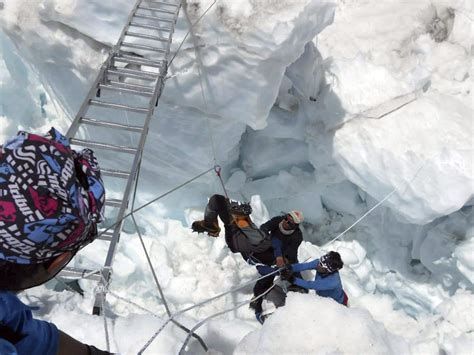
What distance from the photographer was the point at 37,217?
2.98 ft

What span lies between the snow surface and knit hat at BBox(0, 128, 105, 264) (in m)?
2.33

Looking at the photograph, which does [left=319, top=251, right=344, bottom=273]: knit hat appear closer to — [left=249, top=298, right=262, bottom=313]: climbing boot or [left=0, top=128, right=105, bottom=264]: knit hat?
[left=249, top=298, right=262, bottom=313]: climbing boot

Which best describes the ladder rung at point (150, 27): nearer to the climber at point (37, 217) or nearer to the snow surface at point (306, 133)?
the snow surface at point (306, 133)

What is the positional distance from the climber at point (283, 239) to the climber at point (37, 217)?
7.93ft

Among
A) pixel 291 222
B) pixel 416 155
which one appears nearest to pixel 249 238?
pixel 291 222

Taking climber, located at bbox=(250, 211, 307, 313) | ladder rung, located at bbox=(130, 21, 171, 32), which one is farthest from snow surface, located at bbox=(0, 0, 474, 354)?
climber, located at bbox=(250, 211, 307, 313)

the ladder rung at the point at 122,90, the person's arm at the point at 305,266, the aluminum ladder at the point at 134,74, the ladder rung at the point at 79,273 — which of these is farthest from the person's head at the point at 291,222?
the ladder rung at the point at 79,273

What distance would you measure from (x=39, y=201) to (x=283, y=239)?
8.75 feet

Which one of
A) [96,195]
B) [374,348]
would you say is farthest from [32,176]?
[374,348]

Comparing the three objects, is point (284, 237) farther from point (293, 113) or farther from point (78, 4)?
point (78, 4)

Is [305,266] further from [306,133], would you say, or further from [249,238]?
[306,133]

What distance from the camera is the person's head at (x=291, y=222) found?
130 inches

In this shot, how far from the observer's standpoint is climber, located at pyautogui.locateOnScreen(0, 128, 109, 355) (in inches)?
35.3

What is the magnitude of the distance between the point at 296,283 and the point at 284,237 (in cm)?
36
